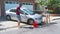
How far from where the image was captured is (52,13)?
32688mm

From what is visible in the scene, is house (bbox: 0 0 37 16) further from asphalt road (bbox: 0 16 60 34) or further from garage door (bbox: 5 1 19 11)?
asphalt road (bbox: 0 16 60 34)

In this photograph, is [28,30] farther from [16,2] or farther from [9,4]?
[16,2]

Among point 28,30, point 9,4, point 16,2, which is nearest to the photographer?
point 28,30

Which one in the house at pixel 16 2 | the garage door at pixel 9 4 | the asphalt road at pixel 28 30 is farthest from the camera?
the garage door at pixel 9 4

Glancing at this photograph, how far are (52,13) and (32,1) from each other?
377cm

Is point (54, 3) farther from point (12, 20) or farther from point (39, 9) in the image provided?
point (12, 20)

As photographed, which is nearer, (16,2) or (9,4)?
(9,4)

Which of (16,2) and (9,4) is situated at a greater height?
(16,2)

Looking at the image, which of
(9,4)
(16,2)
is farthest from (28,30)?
(16,2)

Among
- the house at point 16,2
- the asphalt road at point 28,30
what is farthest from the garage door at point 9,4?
the asphalt road at point 28,30

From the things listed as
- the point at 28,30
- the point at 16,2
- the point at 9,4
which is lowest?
the point at 28,30

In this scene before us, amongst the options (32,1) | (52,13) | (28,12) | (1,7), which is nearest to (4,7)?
(1,7)

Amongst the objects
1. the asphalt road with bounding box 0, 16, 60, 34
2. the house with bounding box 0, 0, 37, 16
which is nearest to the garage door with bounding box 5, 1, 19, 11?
the house with bounding box 0, 0, 37, 16

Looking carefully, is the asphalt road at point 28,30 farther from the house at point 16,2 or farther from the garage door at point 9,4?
the garage door at point 9,4
